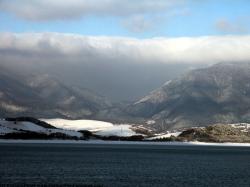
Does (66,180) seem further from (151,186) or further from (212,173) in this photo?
(212,173)

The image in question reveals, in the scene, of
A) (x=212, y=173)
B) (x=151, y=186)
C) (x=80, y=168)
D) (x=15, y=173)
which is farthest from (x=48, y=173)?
(x=212, y=173)

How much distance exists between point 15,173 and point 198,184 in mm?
37399

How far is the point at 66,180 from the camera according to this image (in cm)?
10712

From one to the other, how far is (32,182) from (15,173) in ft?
55.5

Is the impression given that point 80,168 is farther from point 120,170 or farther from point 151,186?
point 151,186

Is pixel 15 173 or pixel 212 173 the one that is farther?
pixel 212 173

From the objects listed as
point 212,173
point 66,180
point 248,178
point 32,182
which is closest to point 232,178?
point 248,178

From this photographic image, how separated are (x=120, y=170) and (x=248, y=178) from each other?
102 feet

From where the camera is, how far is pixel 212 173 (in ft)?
429

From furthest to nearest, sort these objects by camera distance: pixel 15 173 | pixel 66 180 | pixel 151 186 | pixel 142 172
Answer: pixel 142 172
pixel 15 173
pixel 66 180
pixel 151 186

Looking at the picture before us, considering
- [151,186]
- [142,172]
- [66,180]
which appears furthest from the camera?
[142,172]

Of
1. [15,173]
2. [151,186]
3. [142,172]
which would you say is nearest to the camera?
[151,186]

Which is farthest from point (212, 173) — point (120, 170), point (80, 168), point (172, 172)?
point (80, 168)

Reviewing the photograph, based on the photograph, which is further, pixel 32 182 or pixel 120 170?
pixel 120 170
